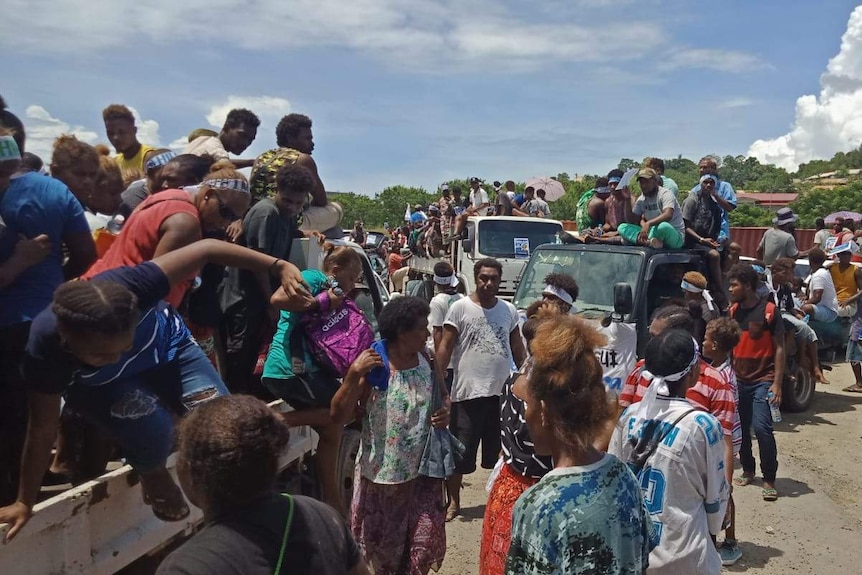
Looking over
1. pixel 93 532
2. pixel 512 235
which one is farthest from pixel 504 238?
pixel 93 532

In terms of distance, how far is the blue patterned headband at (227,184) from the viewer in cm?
335

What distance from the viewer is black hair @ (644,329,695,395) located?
307 cm

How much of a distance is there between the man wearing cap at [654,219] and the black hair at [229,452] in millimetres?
6473

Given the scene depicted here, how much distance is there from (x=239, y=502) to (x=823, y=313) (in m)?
9.96

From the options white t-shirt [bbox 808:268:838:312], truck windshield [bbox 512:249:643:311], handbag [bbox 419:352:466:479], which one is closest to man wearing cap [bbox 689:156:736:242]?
truck windshield [bbox 512:249:643:311]

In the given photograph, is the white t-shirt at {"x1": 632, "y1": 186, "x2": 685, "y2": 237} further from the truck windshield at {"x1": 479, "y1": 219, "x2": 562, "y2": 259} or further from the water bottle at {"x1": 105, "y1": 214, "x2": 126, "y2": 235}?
the water bottle at {"x1": 105, "y1": 214, "x2": 126, "y2": 235}

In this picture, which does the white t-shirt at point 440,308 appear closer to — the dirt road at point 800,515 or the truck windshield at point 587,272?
the dirt road at point 800,515

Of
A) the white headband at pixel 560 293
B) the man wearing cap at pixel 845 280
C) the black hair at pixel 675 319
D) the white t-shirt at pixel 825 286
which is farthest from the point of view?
the man wearing cap at pixel 845 280

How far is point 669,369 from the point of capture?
3.07 metres

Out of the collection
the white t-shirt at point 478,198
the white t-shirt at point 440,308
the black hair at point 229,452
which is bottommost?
the white t-shirt at point 440,308

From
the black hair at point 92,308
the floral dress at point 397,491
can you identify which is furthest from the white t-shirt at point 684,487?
the black hair at point 92,308

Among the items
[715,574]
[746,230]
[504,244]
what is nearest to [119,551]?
[715,574]

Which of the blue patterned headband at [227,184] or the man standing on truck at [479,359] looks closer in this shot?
the blue patterned headband at [227,184]

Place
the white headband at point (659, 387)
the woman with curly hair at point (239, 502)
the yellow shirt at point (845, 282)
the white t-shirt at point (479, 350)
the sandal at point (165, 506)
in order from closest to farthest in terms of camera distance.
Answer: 1. the woman with curly hair at point (239, 502)
2. the sandal at point (165, 506)
3. the white headband at point (659, 387)
4. the white t-shirt at point (479, 350)
5. the yellow shirt at point (845, 282)
